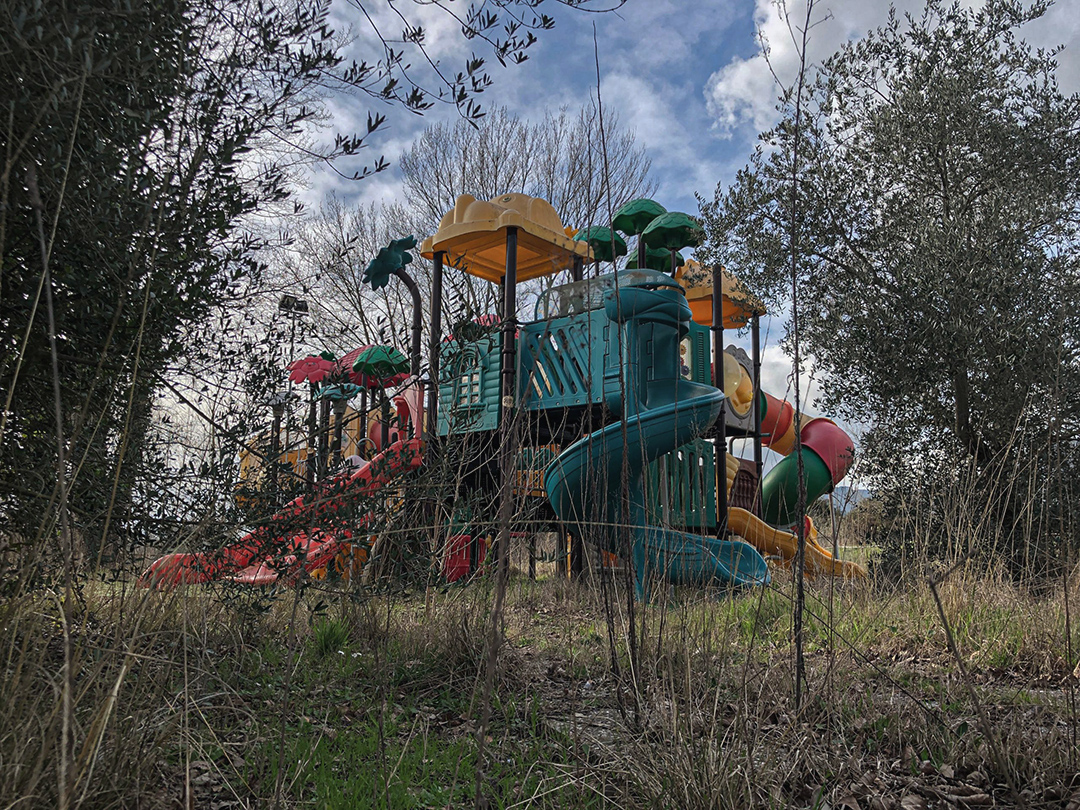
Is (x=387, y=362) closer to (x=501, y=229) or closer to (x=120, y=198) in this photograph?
(x=501, y=229)

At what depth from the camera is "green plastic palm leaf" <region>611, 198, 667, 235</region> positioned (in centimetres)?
832

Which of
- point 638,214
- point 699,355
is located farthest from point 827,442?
point 638,214

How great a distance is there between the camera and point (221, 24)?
7.73ft

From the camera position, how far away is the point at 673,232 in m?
7.71

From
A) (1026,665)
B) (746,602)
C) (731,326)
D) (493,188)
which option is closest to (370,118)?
(746,602)

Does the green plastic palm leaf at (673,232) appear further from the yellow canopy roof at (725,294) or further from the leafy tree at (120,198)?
the leafy tree at (120,198)

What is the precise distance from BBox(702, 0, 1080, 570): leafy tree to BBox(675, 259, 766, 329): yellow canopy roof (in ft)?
2.24

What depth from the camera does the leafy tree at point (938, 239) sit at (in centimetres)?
568

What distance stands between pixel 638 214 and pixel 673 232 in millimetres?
855

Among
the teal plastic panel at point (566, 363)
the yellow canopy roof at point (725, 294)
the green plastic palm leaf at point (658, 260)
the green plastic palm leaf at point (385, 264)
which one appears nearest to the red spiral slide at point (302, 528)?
the teal plastic panel at point (566, 363)

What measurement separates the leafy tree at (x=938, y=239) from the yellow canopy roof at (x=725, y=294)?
0.68 m

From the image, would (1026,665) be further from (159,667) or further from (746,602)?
(159,667)

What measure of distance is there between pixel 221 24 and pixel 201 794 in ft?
7.35

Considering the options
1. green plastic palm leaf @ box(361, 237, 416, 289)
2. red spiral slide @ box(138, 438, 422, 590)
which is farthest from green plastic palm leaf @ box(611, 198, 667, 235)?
red spiral slide @ box(138, 438, 422, 590)
